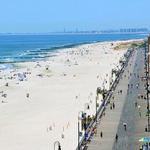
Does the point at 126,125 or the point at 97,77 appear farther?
the point at 97,77

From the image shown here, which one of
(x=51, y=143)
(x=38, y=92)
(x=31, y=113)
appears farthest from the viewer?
(x=38, y=92)

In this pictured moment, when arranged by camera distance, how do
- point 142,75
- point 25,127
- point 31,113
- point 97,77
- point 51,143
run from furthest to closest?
1. point 97,77
2. point 142,75
3. point 31,113
4. point 25,127
5. point 51,143

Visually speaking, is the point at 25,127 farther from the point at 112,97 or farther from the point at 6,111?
the point at 112,97

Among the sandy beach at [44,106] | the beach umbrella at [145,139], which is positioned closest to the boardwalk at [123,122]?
the beach umbrella at [145,139]

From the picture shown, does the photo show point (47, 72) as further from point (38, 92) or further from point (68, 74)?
point (38, 92)

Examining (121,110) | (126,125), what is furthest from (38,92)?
(126,125)

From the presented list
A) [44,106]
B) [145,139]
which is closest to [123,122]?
[145,139]

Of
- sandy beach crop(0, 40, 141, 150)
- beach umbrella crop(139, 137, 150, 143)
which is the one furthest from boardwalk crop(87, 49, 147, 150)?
sandy beach crop(0, 40, 141, 150)

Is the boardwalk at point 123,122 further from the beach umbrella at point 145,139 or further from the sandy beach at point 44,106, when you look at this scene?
the sandy beach at point 44,106
